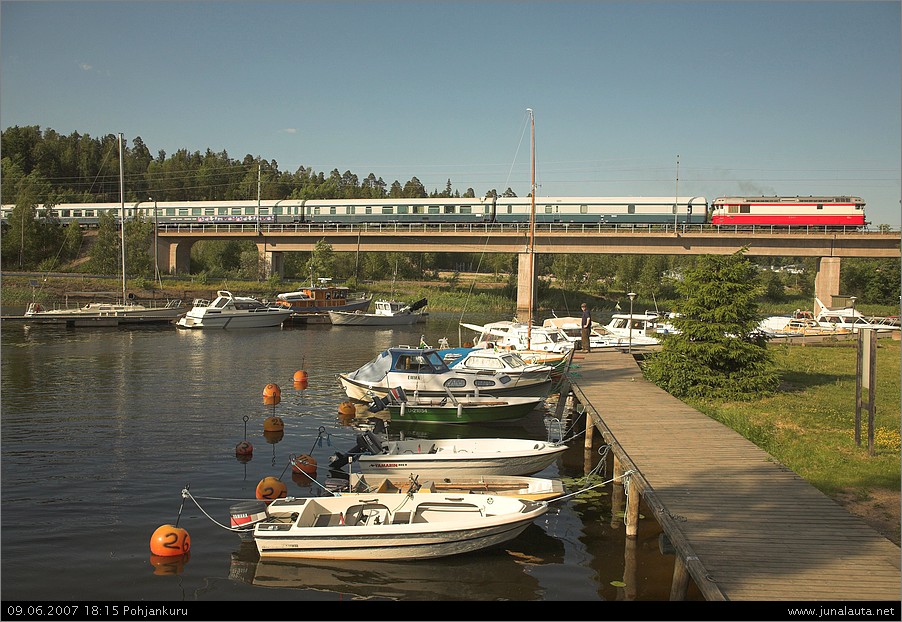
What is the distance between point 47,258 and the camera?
87250 millimetres

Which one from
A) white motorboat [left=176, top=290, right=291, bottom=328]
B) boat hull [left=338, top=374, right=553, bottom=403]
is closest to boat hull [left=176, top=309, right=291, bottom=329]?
white motorboat [left=176, top=290, right=291, bottom=328]

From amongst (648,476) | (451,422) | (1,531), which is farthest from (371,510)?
(451,422)

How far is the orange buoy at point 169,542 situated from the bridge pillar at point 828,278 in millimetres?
62875

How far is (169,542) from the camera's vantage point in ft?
39.3

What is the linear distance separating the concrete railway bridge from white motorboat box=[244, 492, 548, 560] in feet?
153

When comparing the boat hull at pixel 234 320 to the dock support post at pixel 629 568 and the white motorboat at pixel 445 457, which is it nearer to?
the white motorboat at pixel 445 457

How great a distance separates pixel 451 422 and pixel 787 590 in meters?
13.2

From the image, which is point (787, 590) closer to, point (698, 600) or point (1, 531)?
point (698, 600)

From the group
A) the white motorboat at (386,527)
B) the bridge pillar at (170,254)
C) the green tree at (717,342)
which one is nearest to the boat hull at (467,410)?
the green tree at (717,342)

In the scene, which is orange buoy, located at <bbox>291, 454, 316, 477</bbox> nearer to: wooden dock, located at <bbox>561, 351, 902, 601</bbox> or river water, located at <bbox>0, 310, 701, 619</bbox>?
river water, located at <bbox>0, 310, 701, 619</bbox>

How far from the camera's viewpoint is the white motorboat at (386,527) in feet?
37.9

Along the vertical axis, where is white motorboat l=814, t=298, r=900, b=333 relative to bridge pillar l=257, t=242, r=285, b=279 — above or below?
below

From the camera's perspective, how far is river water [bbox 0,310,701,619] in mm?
Result: 11078

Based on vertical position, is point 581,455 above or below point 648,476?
below
